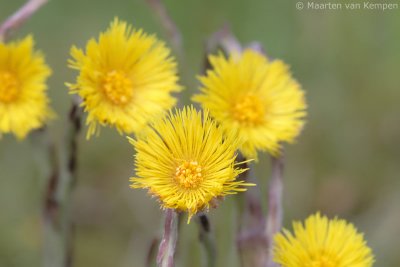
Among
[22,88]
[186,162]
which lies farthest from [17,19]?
[186,162]

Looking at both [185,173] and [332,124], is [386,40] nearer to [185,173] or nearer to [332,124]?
[332,124]

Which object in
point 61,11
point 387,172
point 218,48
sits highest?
point 61,11

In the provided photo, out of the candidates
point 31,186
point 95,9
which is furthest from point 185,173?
point 95,9

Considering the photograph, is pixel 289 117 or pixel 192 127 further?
pixel 289 117

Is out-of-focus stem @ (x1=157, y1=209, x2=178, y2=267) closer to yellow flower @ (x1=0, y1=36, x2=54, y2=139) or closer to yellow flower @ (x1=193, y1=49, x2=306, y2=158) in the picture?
yellow flower @ (x1=193, y1=49, x2=306, y2=158)

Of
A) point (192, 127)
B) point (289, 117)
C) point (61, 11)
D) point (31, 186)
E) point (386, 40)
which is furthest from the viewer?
point (61, 11)

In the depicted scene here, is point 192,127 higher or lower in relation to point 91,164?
lower
